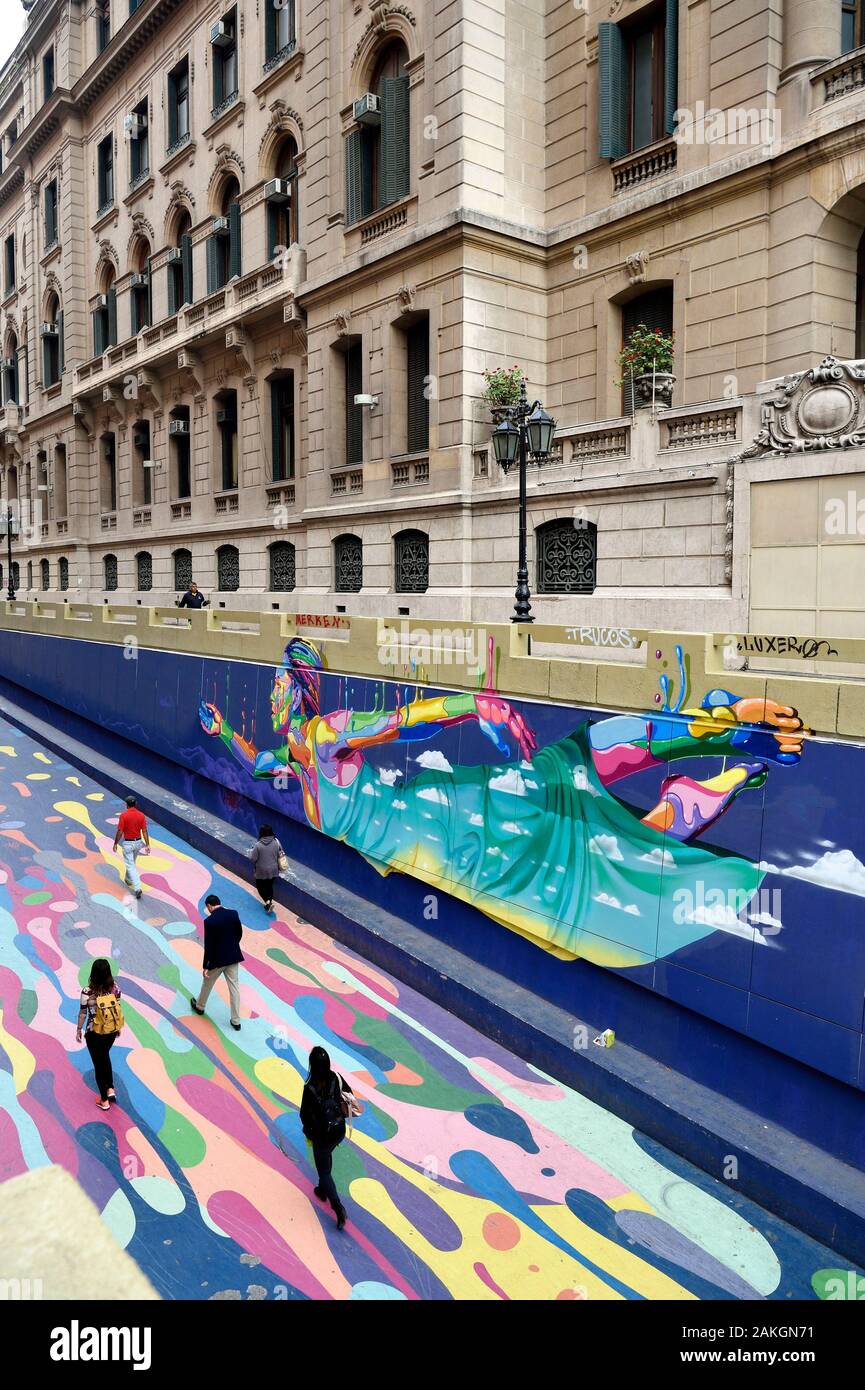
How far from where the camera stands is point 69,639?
24609 mm

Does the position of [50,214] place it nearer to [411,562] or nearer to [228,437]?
[228,437]

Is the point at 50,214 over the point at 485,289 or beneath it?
over

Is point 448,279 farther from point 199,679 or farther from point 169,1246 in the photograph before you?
point 169,1246

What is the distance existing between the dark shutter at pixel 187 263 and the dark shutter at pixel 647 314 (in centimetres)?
1602

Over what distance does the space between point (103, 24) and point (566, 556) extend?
1234 inches

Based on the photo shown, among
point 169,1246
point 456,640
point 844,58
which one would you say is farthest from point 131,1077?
point 844,58

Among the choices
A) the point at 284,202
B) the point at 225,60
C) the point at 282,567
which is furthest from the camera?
the point at 225,60

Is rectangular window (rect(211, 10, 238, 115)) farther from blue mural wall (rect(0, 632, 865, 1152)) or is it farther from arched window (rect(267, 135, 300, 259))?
blue mural wall (rect(0, 632, 865, 1152))

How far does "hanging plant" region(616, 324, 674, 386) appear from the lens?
55.6 feet

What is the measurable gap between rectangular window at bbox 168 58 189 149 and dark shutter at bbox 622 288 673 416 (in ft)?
59.8

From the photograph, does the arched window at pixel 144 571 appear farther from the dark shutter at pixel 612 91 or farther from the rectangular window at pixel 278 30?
the dark shutter at pixel 612 91

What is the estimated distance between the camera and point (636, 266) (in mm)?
18312

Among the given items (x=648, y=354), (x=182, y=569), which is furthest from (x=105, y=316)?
(x=648, y=354)

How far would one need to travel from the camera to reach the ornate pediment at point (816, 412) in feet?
42.2
